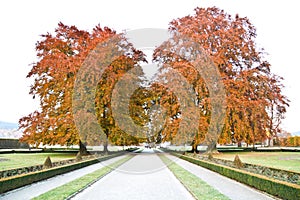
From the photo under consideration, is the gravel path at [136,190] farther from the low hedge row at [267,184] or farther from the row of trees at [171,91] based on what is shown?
the row of trees at [171,91]

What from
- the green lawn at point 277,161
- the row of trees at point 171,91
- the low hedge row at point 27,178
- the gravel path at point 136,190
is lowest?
the gravel path at point 136,190

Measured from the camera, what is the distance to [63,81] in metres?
28.3

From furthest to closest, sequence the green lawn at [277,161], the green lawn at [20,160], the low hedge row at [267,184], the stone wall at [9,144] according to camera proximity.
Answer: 1. the stone wall at [9,144]
2. the green lawn at [20,160]
3. the green lawn at [277,161]
4. the low hedge row at [267,184]

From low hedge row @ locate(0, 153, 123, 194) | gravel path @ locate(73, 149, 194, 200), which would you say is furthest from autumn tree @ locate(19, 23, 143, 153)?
gravel path @ locate(73, 149, 194, 200)

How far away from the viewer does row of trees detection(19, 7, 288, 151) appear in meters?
27.1

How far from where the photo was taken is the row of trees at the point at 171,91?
27.1 meters

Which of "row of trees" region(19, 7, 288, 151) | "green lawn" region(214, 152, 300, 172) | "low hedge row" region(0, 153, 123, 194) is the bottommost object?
"low hedge row" region(0, 153, 123, 194)

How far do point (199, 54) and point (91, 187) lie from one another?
2022 cm

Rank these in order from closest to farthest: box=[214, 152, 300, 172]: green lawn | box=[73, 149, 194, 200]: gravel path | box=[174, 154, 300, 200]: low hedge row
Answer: box=[174, 154, 300, 200]: low hedge row
box=[73, 149, 194, 200]: gravel path
box=[214, 152, 300, 172]: green lawn

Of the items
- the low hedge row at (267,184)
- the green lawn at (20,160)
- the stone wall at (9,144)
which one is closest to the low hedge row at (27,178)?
the green lawn at (20,160)

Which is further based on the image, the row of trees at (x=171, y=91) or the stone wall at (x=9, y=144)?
the stone wall at (x=9, y=144)

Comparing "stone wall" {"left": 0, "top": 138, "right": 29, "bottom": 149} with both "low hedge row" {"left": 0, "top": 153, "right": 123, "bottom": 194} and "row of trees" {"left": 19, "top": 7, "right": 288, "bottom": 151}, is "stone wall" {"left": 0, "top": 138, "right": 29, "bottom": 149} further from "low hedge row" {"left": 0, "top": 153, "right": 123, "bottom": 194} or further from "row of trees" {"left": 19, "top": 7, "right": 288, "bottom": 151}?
"low hedge row" {"left": 0, "top": 153, "right": 123, "bottom": 194}

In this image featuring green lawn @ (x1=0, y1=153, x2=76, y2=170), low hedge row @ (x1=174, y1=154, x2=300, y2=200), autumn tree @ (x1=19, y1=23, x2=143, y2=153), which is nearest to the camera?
low hedge row @ (x1=174, y1=154, x2=300, y2=200)

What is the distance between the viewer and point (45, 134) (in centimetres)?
2809
